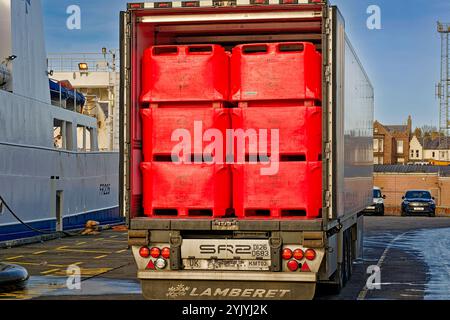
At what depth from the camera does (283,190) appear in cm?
1097

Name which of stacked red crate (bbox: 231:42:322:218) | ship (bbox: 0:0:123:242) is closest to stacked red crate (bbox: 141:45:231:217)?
stacked red crate (bbox: 231:42:322:218)

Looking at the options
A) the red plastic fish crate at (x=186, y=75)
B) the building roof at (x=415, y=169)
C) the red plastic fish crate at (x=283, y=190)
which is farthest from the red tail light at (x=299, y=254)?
the building roof at (x=415, y=169)

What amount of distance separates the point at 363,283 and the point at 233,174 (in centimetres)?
555

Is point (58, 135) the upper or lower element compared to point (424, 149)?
lower

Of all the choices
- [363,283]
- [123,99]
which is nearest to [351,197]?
[363,283]

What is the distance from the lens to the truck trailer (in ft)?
35.5

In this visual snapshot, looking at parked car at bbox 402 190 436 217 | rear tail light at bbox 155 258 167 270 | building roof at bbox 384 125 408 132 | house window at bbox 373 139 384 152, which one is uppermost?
building roof at bbox 384 125 408 132

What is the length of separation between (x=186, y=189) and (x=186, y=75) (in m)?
1.54

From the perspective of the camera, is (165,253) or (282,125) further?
(165,253)

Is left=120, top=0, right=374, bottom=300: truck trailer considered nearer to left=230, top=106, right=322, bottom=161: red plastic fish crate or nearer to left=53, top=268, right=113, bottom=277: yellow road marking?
left=230, top=106, right=322, bottom=161: red plastic fish crate

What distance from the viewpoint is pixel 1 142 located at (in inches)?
976

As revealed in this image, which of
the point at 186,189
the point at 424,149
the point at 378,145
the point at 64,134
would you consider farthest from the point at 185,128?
the point at 424,149

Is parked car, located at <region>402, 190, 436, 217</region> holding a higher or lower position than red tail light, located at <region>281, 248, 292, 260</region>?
lower

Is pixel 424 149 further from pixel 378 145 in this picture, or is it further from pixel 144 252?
pixel 144 252
